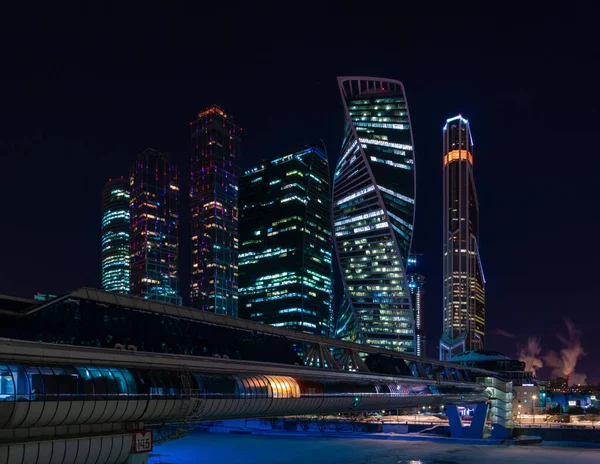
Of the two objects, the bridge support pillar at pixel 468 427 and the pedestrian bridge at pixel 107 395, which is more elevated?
the pedestrian bridge at pixel 107 395

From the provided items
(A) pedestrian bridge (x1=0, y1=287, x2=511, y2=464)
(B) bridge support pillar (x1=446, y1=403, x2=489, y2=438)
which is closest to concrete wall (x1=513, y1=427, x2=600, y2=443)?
(B) bridge support pillar (x1=446, y1=403, x2=489, y2=438)

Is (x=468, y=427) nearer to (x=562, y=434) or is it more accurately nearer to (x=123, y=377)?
(x=562, y=434)

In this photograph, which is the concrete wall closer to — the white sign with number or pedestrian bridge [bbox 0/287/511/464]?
pedestrian bridge [bbox 0/287/511/464]

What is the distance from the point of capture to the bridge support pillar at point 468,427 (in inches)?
3664

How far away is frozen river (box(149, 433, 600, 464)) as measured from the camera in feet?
231

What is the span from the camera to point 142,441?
29.2m

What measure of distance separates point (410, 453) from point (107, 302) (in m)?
54.9

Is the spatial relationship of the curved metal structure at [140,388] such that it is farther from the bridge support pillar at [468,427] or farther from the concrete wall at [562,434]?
the concrete wall at [562,434]

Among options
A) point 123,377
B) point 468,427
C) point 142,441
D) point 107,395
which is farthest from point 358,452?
point 107,395

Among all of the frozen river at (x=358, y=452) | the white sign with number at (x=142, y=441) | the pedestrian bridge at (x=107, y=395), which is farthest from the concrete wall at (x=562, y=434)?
the white sign with number at (x=142, y=441)

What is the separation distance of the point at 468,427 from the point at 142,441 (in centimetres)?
7625

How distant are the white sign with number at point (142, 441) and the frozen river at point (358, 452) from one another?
42097 millimetres

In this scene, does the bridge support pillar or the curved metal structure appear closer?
the curved metal structure

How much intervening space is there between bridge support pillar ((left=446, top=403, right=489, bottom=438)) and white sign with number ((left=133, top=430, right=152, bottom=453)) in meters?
71.6
